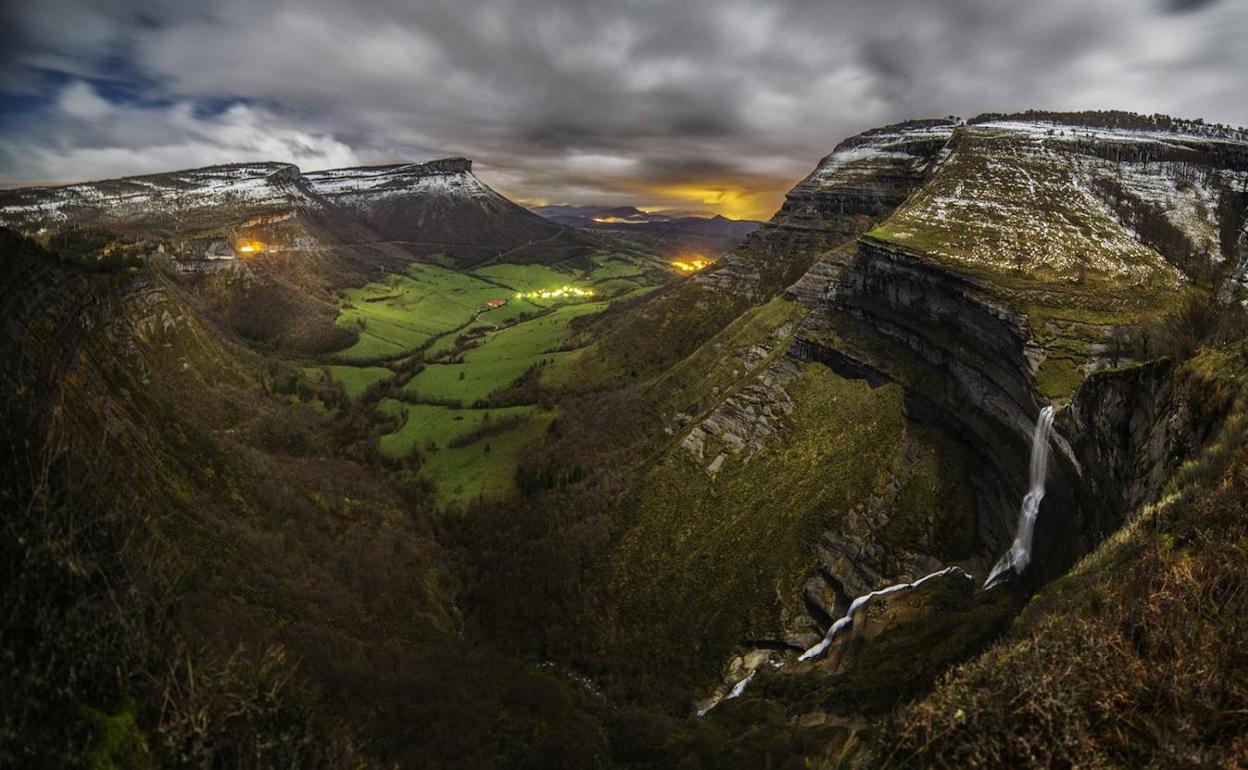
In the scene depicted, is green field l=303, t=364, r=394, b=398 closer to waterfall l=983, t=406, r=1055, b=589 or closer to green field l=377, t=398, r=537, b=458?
green field l=377, t=398, r=537, b=458

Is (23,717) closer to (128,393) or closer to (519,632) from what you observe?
(128,393)

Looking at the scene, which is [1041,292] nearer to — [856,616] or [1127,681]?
[856,616]

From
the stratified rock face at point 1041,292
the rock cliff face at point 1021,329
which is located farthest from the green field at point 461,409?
the stratified rock face at point 1041,292

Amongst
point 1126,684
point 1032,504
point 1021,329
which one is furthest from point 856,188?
point 1126,684

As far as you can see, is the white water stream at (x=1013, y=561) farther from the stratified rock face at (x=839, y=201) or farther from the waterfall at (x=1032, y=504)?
the stratified rock face at (x=839, y=201)

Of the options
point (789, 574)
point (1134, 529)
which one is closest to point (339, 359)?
point (789, 574)

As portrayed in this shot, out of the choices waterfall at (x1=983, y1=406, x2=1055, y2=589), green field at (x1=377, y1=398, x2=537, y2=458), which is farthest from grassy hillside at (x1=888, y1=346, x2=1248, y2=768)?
green field at (x1=377, y1=398, x2=537, y2=458)
